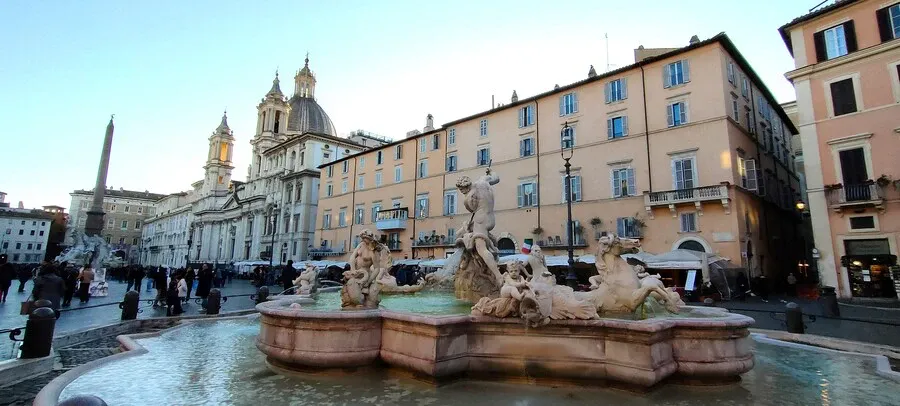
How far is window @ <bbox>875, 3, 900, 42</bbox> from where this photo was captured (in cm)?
1867

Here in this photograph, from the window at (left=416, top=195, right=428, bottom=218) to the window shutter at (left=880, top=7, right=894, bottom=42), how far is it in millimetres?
29275

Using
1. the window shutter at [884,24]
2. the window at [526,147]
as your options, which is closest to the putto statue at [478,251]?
the window shutter at [884,24]

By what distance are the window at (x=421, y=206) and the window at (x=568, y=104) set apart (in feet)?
46.7

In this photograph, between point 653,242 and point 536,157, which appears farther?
point 536,157

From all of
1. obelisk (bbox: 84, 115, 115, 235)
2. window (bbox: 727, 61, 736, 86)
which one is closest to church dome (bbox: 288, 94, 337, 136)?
obelisk (bbox: 84, 115, 115, 235)

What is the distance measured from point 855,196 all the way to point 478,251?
20251 mm

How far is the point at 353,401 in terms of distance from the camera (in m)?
4.29

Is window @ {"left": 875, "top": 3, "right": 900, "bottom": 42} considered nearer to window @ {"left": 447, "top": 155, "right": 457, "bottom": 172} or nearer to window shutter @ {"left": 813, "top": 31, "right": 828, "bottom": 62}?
window shutter @ {"left": 813, "top": 31, "right": 828, "bottom": 62}

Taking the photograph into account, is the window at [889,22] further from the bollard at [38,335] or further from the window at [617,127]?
the bollard at [38,335]

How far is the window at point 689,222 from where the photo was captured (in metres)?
22.8

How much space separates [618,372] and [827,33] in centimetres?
2493

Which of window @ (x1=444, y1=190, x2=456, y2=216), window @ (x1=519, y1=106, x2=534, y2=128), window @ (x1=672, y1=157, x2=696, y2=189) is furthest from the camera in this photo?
window @ (x1=444, y1=190, x2=456, y2=216)

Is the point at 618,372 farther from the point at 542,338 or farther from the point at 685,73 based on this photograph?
the point at 685,73

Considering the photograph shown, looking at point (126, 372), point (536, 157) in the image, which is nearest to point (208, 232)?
point (536, 157)
